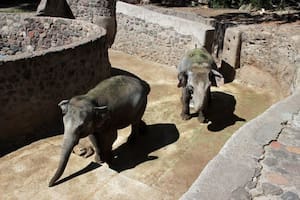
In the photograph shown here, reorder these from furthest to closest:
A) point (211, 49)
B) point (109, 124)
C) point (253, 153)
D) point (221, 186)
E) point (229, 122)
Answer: point (211, 49)
point (229, 122)
point (109, 124)
point (253, 153)
point (221, 186)

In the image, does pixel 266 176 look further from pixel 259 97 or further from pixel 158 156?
pixel 259 97

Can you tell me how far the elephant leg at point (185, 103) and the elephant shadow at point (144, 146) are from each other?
0.39 metres

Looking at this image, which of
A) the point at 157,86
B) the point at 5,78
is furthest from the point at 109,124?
the point at 157,86

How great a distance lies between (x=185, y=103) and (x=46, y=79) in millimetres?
2708

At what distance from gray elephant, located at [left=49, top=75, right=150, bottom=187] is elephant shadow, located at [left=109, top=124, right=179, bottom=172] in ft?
0.61

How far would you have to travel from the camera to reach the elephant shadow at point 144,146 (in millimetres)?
6441

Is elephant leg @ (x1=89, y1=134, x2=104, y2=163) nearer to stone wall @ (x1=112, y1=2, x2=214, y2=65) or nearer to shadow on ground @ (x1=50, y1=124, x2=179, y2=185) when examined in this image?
shadow on ground @ (x1=50, y1=124, x2=179, y2=185)

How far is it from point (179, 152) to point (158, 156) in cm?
39

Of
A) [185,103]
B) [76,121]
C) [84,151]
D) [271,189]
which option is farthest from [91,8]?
[271,189]

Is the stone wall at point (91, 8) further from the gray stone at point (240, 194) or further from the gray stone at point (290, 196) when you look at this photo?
the gray stone at point (290, 196)

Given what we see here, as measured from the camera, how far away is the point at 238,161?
3.70 meters

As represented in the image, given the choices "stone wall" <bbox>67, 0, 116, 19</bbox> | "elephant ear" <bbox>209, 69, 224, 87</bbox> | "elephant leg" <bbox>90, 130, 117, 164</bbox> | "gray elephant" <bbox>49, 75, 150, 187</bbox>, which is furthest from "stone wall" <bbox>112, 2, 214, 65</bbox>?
"elephant leg" <bbox>90, 130, 117, 164</bbox>

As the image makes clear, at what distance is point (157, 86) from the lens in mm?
9766

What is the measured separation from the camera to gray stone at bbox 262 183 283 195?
10.9 feet
